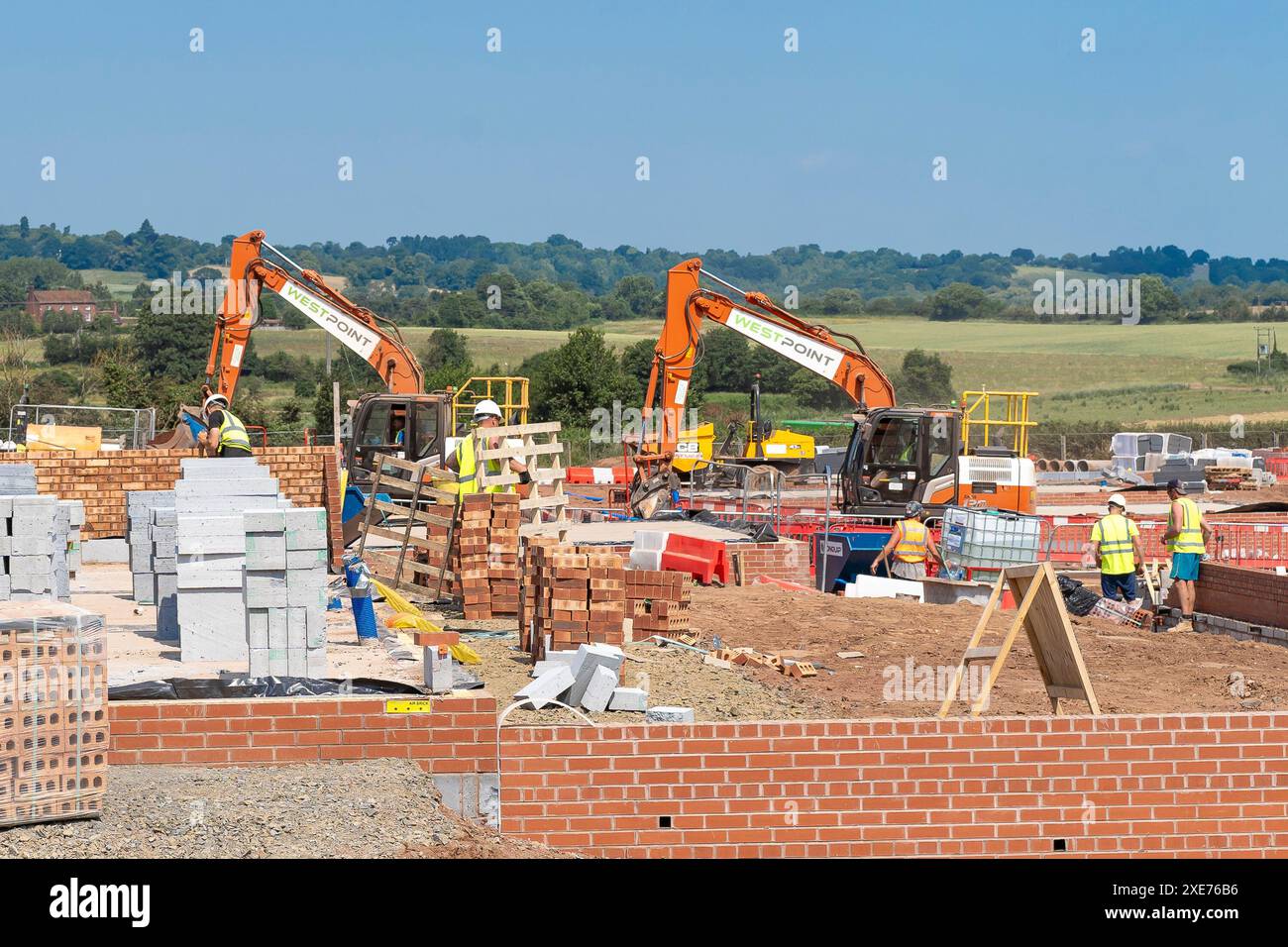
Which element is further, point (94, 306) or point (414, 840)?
point (94, 306)

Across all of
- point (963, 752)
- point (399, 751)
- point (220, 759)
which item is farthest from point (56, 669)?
point (963, 752)

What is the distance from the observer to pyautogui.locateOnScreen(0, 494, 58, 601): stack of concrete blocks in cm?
1207

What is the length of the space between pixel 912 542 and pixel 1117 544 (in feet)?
7.35

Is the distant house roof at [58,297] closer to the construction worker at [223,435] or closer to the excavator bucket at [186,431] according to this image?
the excavator bucket at [186,431]

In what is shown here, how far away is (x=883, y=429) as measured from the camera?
912 inches

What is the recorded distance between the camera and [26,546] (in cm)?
1211

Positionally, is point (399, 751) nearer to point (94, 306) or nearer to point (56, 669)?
point (56, 669)

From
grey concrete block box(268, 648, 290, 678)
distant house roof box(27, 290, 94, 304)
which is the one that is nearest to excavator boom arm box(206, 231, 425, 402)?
grey concrete block box(268, 648, 290, 678)

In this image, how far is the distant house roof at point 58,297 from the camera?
124750mm

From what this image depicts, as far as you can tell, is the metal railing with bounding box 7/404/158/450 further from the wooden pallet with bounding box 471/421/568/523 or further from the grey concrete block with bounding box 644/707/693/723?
the grey concrete block with bounding box 644/707/693/723

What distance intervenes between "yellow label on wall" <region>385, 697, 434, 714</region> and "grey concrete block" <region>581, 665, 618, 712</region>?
1.78 meters

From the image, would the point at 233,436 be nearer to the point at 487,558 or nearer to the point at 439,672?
the point at 487,558

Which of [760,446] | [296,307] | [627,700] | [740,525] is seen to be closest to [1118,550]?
[740,525]

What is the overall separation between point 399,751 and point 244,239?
21.9 metres
